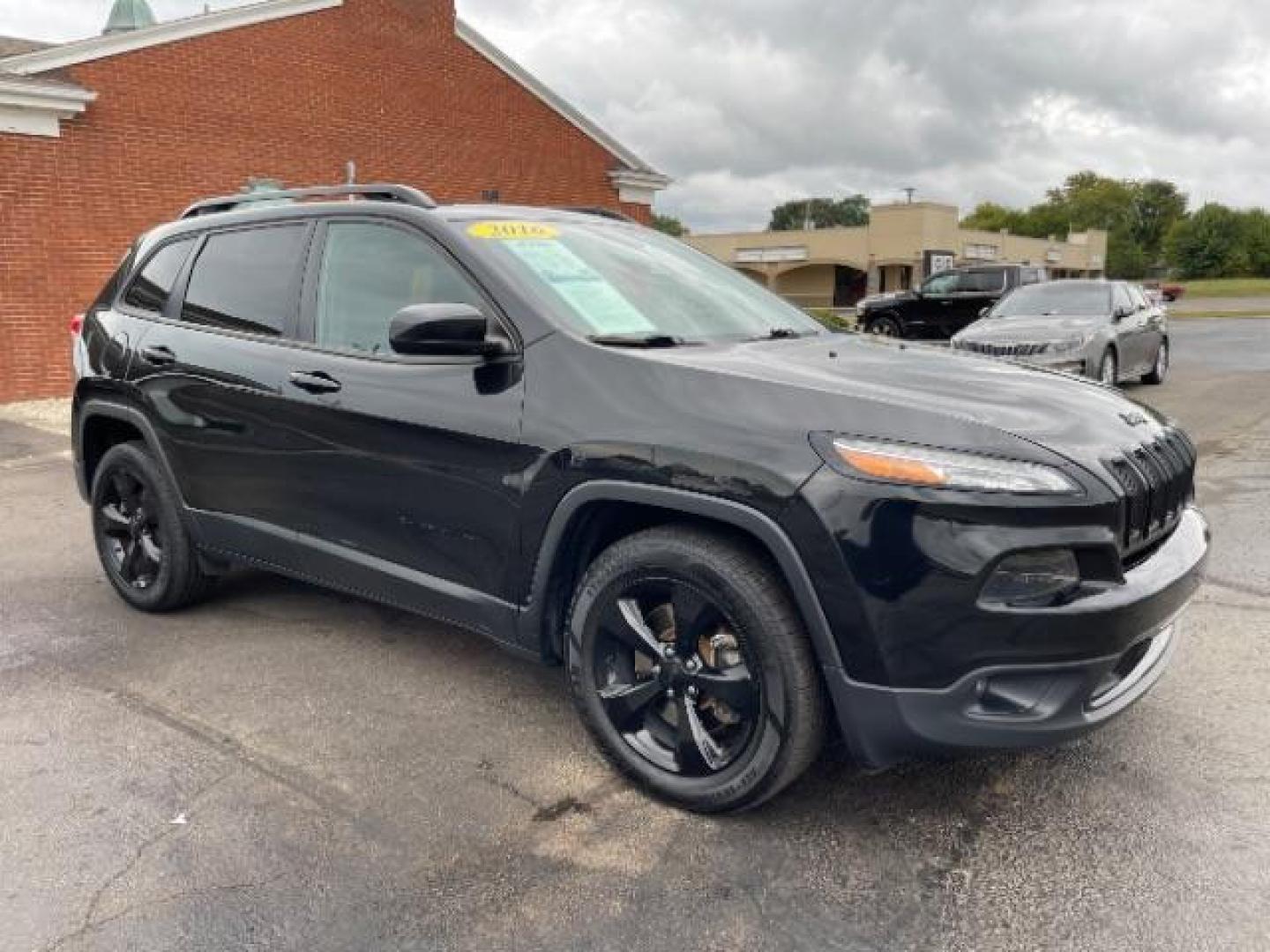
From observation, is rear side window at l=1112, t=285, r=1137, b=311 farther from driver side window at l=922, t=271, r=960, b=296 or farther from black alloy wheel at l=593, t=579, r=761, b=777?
black alloy wheel at l=593, t=579, r=761, b=777

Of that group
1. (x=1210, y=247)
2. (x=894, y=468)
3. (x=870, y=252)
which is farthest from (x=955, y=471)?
(x=1210, y=247)

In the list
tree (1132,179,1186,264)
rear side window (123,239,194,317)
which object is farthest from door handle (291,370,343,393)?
tree (1132,179,1186,264)

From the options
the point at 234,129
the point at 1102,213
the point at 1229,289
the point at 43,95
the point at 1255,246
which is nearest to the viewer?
the point at 43,95

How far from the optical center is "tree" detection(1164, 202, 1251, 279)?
316ft

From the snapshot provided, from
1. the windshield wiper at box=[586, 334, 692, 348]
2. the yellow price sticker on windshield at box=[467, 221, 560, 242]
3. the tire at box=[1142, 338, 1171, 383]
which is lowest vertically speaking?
the tire at box=[1142, 338, 1171, 383]

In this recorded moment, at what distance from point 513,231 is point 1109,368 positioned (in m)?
9.74

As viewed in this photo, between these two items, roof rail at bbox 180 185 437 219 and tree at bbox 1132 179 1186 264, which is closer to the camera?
roof rail at bbox 180 185 437 219

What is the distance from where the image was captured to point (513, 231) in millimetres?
3496

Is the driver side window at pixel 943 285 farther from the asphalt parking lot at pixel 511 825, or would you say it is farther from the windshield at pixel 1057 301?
the asphalt parking lot at pixel 511 825

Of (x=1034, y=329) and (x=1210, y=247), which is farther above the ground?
(x=1210, y=247)

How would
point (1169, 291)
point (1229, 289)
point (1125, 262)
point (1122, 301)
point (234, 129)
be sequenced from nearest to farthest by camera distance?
point (1122, 301) < point (234, 129) < point (1169, 291) < point (1229, 289) < point (1125, 262)

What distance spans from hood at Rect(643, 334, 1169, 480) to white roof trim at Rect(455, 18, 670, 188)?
50.8ft

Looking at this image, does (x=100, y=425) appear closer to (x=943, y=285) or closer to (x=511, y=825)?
(x=511, y=825)

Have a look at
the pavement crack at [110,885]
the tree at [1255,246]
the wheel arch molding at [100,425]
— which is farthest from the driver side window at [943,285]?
the tree at [1255,246]
